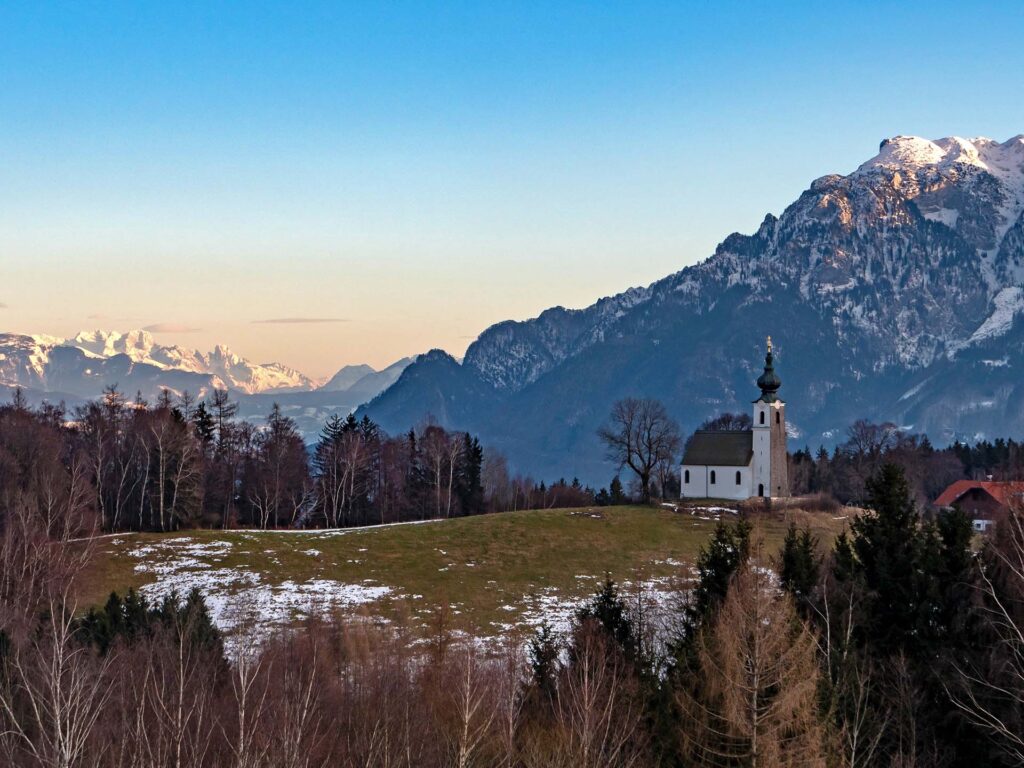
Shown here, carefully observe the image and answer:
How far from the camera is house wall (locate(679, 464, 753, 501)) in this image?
398 ft

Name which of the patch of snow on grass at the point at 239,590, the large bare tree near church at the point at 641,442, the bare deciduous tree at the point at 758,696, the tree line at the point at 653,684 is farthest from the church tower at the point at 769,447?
the bare deciduous tree at the point at 758,696

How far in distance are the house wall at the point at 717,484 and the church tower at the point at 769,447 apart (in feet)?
4.00

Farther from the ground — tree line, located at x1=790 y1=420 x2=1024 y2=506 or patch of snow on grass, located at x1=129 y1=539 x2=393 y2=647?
tree line, located at x1=790 y1=420 x2=1024 y2=506

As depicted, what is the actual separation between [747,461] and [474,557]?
4551 cm

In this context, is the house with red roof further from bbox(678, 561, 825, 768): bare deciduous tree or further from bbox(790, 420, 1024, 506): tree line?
bbox(678, 561, 825, 768): bare deciduous tree

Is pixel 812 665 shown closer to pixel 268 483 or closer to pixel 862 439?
pixel 268 483

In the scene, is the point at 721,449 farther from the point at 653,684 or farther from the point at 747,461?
the point at 653,684

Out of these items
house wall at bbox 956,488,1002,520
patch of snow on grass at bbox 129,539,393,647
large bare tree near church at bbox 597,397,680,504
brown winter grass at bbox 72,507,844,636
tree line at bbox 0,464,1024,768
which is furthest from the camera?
house wall at bbox 956,488,1002,520

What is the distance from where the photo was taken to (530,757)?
32.4 metres

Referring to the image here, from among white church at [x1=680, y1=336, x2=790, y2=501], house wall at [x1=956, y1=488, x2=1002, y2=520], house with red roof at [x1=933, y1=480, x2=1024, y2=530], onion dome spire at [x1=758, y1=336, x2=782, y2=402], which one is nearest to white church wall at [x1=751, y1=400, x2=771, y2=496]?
white church at [x1=680, y1=336, x2=790, y2=501]

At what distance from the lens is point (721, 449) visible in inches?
4909

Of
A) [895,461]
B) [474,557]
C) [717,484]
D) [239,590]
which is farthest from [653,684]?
[895,461]

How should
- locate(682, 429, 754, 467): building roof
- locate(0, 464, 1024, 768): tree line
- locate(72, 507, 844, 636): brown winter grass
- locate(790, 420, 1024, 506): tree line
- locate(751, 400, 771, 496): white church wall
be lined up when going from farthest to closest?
locate(790, 420, 1024, 506): tree line → locate(682, 429, 754, 467): building roof → locate(751, 400, 771, 496): white church wall → locate(72, 507, 844, 636): brown winter grass → locate(0, 464, 1024, 768): tree line

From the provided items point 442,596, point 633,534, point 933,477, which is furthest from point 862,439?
point 442,596
